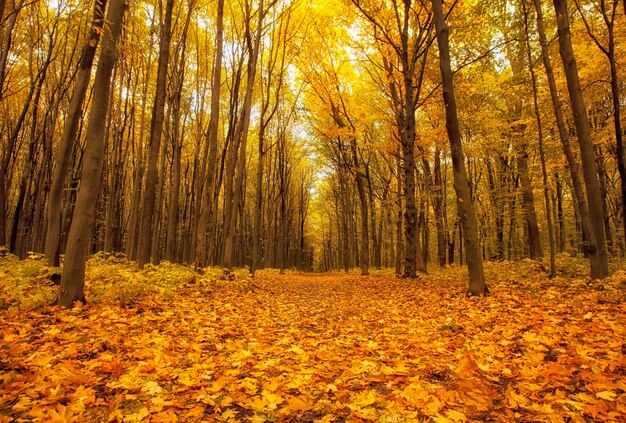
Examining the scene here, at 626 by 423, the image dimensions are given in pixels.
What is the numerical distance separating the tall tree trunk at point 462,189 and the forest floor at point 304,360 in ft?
2.99

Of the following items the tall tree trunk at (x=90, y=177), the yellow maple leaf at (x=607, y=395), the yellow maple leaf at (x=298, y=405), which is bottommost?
the yellow maple leaf at (x=298, y=405)

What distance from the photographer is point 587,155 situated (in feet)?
24.1

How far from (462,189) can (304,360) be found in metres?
5.36

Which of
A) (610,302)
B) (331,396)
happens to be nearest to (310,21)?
(610,302)

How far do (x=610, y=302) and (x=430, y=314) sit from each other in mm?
2917

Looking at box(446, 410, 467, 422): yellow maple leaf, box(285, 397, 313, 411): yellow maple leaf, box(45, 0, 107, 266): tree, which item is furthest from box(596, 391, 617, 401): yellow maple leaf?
box(45, 0, 107, 266): tree

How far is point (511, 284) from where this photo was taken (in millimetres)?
8656

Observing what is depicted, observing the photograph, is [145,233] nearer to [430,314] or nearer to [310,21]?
[430,314]

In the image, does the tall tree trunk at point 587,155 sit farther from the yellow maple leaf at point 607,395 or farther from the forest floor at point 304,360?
the yellow maple leaf at point 607,395

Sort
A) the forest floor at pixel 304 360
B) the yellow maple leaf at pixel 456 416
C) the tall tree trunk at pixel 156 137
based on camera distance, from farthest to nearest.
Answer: the tall tree trunk at pixel 156 137 → the forest floor at pixel 304 360 → the yellow maple leaf at pixel 456 416

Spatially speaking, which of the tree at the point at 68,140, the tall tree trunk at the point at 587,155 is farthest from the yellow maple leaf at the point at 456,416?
the tall tree trunk at the point at 587,155

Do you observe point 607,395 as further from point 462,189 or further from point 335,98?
point 335,98

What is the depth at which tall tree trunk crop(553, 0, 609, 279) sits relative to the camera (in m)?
Result: 7.21

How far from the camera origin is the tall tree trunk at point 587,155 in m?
7.21
